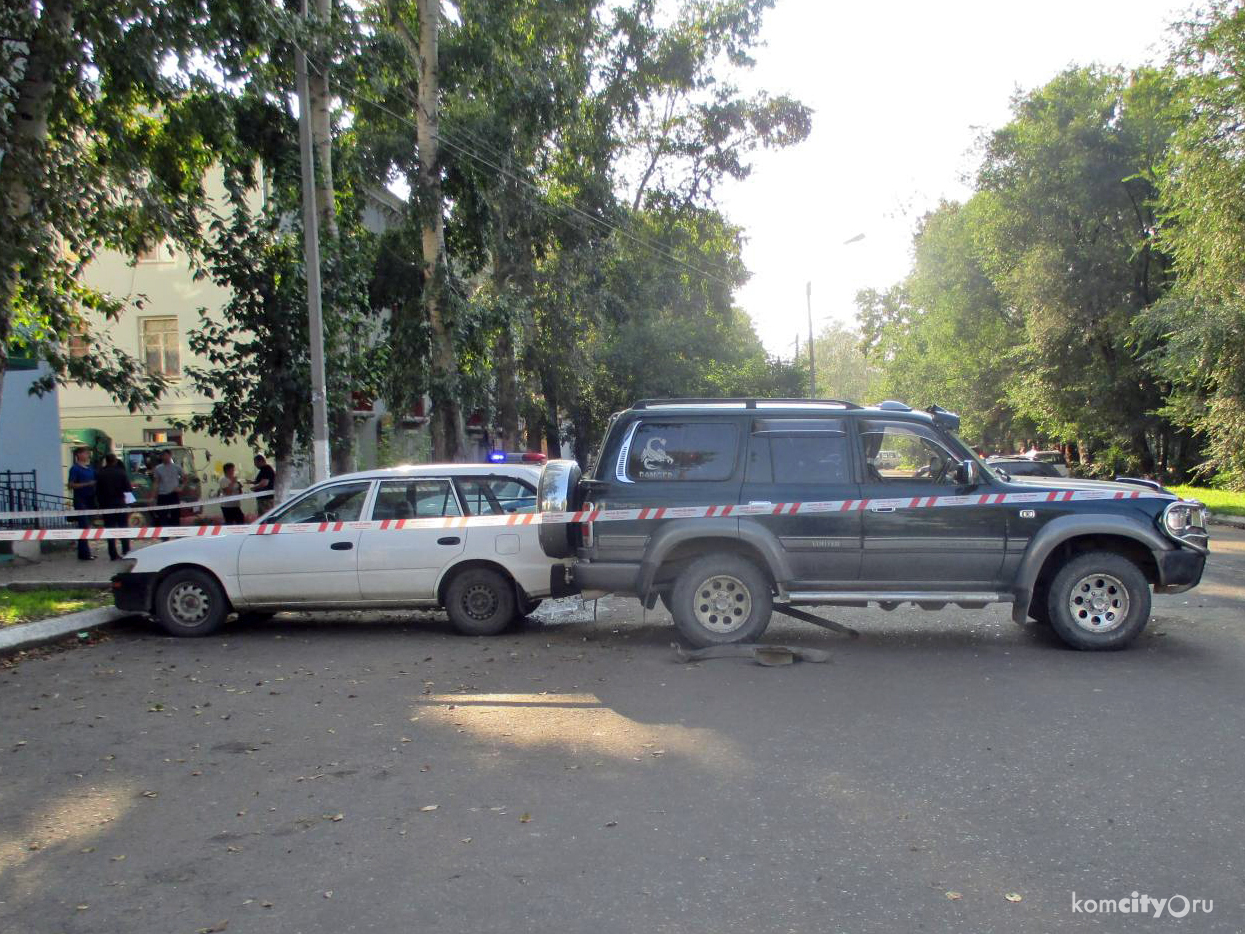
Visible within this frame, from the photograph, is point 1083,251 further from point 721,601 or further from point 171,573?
point 171,573

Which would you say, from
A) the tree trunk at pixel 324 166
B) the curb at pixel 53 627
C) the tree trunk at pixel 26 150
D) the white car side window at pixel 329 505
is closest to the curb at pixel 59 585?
the curb at pixel 53 627

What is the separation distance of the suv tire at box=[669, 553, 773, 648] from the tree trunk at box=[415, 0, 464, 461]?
13604mm

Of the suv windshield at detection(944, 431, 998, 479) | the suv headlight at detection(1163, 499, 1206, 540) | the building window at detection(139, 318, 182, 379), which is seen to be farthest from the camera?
the building window at detection(139, 318, 182, 379)

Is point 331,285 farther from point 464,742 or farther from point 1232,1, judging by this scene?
point 1232,1

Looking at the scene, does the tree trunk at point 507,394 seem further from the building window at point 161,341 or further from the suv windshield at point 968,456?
the suv windshield at point 968,456

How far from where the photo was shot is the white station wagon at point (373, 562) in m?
9.83

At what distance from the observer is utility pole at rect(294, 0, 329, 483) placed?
15664 mm

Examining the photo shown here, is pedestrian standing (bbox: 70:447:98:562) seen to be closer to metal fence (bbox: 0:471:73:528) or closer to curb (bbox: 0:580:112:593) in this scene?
metal fence (bbox: 0:471:73:528)

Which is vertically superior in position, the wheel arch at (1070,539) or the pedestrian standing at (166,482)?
the pedestrian standing at (166,482)

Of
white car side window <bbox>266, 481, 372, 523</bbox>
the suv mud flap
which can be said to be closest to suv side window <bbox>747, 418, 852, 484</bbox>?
the suv mud flap

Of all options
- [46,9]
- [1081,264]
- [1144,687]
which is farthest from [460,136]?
[1081,264]

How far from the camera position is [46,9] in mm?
11492

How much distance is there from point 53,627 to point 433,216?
44.0 feet

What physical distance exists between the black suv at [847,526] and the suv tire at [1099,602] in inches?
0.4
